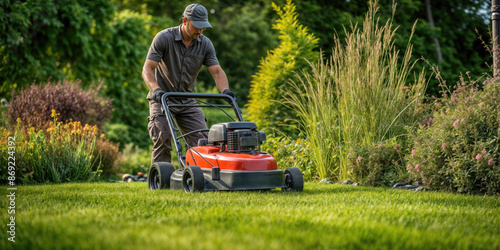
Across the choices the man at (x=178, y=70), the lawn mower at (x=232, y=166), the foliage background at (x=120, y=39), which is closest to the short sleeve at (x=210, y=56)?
the man at (x=178, y=70)

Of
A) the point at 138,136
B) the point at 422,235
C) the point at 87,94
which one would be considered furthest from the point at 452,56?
the point at 422,235

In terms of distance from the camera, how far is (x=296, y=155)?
630 centimetres

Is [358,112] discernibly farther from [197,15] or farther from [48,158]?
[48,158]

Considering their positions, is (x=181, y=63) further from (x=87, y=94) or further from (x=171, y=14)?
(x=171, y=14)

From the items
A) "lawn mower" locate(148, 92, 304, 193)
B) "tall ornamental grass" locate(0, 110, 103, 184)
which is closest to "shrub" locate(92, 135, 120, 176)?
"tall ornamental grass" locate(0, 110, 103, 184)

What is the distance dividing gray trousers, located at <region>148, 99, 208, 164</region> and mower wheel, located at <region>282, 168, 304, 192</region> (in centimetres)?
120

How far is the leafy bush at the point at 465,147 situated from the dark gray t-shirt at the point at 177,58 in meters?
2.34

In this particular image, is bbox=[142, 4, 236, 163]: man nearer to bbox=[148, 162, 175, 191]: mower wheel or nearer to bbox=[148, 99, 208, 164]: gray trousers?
bbox=[148, 99, 208, 164]: gray trousers

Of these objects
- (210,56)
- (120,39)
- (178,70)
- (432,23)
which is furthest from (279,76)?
(432,23)

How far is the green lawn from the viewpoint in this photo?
87.0 inches

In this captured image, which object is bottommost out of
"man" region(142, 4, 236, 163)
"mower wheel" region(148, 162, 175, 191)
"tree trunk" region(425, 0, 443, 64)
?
"mower wheel" region(148, 162, 175, 191)

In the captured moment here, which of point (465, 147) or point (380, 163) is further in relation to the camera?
point (380, 163)

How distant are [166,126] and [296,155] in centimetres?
193

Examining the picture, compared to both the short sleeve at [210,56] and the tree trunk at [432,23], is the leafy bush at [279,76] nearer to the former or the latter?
the short sleeve at [210,56]
